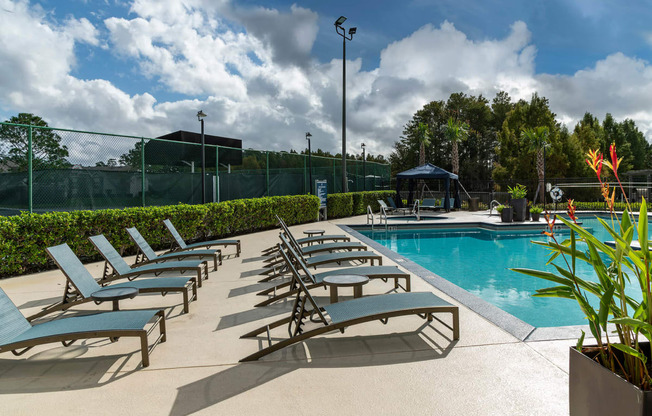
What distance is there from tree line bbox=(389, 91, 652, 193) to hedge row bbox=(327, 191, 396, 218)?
651 inches

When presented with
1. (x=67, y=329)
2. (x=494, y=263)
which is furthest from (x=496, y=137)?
(x=67, y=329)

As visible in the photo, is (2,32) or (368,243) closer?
(2,32)

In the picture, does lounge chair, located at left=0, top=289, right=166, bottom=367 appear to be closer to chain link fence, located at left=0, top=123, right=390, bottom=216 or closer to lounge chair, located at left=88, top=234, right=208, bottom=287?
lounge chair, located at left=88, top=234, right=208, bottom=287

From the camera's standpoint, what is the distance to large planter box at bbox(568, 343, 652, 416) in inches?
58.4

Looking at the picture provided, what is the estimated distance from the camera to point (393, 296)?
354cm

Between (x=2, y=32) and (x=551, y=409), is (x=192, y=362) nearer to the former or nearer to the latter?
(x=551, y=409)

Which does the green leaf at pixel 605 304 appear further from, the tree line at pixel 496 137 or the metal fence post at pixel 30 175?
the tree line at pixel 496 137

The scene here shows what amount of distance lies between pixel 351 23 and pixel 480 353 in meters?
18.6

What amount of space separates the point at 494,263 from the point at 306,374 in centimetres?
663

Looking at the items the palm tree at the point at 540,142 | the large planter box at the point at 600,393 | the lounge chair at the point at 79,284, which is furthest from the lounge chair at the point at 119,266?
the palm tree at the point at 540,142

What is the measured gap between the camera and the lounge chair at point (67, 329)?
2.74 m

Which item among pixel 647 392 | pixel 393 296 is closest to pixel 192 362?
pixel 393 296

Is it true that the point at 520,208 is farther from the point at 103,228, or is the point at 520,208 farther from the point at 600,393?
the point at 600,393

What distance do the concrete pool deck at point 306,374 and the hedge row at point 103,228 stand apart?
376 cm
